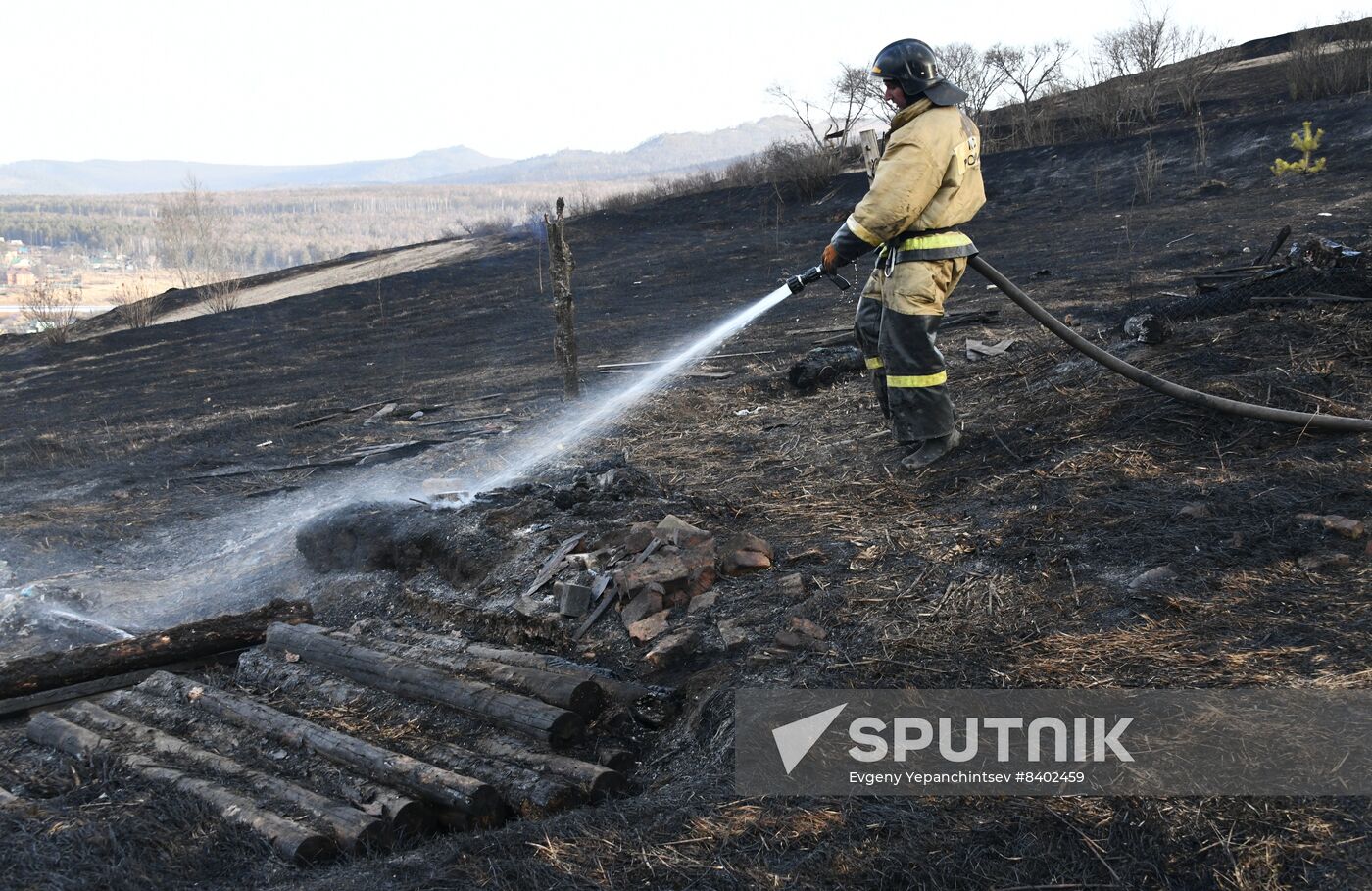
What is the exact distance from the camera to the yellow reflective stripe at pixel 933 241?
16.6 feet

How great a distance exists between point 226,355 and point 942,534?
17142 mm

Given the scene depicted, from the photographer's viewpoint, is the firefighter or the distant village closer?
the firefighter

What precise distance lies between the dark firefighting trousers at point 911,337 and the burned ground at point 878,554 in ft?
0.99

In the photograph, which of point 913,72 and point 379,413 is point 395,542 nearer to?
point 913,72

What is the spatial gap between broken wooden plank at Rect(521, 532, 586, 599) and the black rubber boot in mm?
1810

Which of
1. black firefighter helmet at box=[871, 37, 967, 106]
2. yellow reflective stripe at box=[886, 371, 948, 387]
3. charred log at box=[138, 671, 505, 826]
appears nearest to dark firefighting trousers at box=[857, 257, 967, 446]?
yellow reflective stripe at box=[886, 371, 948, 387]

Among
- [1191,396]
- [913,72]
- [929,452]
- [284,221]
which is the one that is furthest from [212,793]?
[284,221]

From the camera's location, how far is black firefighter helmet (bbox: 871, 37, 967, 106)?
4.93 metres

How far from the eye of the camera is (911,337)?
5.17 m

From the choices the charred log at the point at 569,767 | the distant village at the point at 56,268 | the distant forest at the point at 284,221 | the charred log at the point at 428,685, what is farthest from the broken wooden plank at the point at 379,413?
the distant forest at the point at 284,221

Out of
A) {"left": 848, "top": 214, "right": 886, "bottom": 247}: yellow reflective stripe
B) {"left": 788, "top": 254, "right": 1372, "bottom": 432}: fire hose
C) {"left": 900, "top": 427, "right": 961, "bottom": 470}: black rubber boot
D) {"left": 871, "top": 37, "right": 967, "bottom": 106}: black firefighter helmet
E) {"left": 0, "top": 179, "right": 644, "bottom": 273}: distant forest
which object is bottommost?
{"left": 900, "top": 427, "right": 961, "bottom": 470}: black rubber boot

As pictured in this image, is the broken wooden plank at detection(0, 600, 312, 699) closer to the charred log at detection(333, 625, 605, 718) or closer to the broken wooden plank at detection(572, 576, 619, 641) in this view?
the charred log at detection(333, 625, 605, 718)

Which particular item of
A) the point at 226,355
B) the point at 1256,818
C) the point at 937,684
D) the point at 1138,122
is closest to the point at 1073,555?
the point at 937,684

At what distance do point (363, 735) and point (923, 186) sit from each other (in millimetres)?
3528
